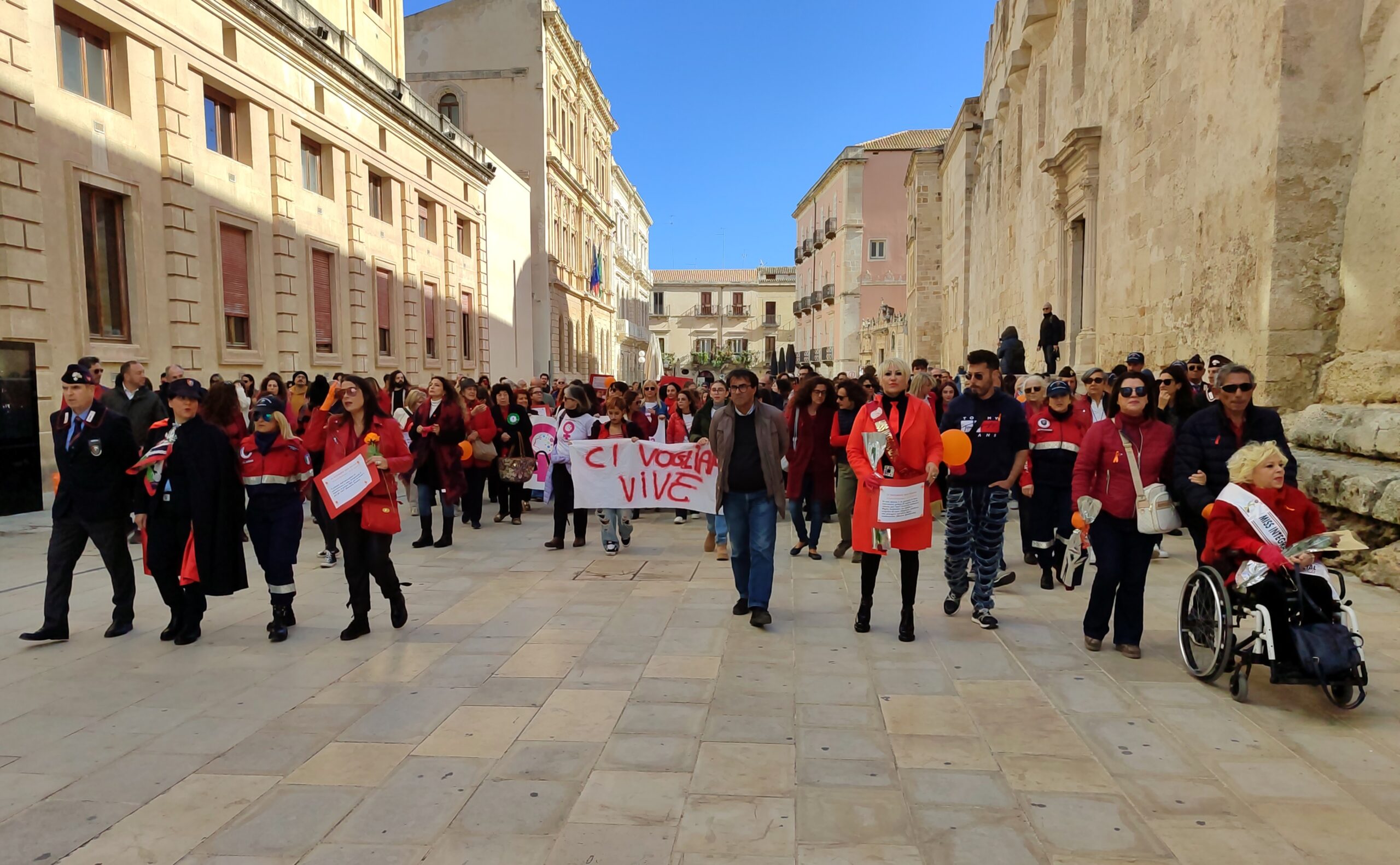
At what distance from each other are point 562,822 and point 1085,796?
210cm

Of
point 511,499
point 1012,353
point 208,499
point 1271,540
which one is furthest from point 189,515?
point 1012,353

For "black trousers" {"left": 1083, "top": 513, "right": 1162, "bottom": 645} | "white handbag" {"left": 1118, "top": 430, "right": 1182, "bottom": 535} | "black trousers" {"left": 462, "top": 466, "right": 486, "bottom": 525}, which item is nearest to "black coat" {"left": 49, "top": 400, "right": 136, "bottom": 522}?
"black trousers" {"left": 462, "top": 466, "right": 486, "bottom": 525}

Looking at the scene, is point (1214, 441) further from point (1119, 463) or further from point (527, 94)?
point (527, 94)

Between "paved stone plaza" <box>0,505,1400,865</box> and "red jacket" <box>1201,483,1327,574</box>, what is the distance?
787mm

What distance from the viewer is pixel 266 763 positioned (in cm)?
395

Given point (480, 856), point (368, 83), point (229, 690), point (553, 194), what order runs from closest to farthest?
point (480, 856) → point (229, 690) → point (368, 83) → point (553, 194)

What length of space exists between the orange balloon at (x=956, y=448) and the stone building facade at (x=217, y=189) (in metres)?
11.1

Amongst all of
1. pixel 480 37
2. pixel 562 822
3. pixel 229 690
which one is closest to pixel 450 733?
pixel 562 822

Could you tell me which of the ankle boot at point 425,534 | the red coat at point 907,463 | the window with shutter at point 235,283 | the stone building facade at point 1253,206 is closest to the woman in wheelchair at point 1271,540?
the red coat at point 907,463

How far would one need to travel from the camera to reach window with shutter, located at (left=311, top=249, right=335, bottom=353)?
18375 millimetres

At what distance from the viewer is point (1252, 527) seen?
455 cm

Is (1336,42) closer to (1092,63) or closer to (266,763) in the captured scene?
(1092,63)

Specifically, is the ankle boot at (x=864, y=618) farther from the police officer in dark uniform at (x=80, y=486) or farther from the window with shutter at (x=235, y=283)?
the window with shutter at (x=235, y=283)

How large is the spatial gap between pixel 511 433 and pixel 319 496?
14.0 ft
